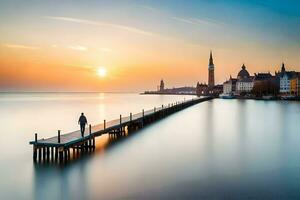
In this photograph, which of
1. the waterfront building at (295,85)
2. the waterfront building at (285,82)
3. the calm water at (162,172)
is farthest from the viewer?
the waterfront building at (285,82)

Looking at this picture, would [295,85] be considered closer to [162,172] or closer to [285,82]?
[285,82]

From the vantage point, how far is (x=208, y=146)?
85.4 ft

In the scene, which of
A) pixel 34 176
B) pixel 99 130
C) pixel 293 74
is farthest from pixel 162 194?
pixel 293 74

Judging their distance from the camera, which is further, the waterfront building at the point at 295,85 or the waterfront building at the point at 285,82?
the waterfront building at the point at 285,82

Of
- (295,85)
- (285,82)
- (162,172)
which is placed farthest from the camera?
(285,82)

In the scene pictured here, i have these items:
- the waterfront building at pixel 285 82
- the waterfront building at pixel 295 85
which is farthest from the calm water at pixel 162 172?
the waterfront building at pixel 285 82

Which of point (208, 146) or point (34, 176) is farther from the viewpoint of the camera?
point (208, 146)

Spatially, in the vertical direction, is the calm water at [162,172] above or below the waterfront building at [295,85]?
below

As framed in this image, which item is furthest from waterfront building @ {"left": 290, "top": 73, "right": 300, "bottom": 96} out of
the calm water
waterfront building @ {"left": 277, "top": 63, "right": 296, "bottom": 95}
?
the calm water

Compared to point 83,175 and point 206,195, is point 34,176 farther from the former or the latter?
point 206,195

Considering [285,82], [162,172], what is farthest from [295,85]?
[162,172]

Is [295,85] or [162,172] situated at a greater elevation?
[295,85]

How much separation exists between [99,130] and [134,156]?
4939 millimetres

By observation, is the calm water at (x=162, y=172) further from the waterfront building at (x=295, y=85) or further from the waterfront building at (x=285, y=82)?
the waterfront building at (x=285, y=82)
